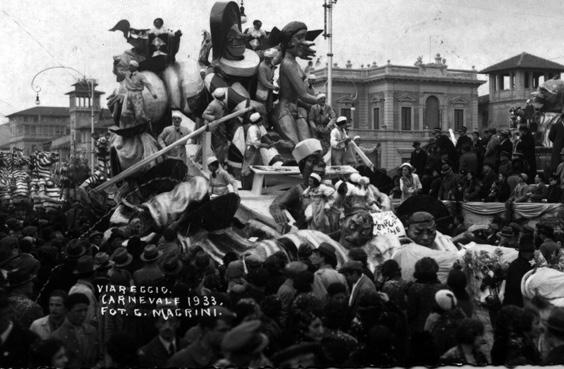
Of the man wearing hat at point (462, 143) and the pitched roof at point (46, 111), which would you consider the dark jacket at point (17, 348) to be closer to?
the man wearing hat at point (462, 143)

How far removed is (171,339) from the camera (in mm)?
7621

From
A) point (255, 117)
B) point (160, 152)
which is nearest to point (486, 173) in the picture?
point (255, 117)

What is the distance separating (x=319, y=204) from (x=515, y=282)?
20.3 ft

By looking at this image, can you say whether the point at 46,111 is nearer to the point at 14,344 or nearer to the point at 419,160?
the point at 419,160

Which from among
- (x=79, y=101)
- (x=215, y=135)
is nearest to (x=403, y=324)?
(x=215, y=135)

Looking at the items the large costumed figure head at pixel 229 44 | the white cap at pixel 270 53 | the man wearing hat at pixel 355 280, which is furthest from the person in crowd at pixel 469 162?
the man wearing hat at pixel 355 280

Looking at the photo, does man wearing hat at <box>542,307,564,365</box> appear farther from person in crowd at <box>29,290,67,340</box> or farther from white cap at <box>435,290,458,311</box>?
person in crowd at <box>29,290,67,340</box>

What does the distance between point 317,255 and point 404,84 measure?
7595 cm

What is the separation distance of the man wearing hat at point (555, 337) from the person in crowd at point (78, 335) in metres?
3.24

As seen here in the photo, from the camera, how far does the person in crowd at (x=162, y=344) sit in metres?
7.38

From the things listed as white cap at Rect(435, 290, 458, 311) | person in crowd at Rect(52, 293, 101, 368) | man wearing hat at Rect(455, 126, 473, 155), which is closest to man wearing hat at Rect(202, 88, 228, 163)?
man wearing hat at Rect(455, 126, 473, 155)

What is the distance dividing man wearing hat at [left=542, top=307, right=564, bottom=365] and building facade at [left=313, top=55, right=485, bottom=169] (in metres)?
74.3

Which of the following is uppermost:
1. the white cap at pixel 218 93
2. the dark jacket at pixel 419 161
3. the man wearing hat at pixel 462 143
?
the white cap at pixel 218 93

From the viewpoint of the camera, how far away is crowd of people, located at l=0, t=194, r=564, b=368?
6.83 metres
